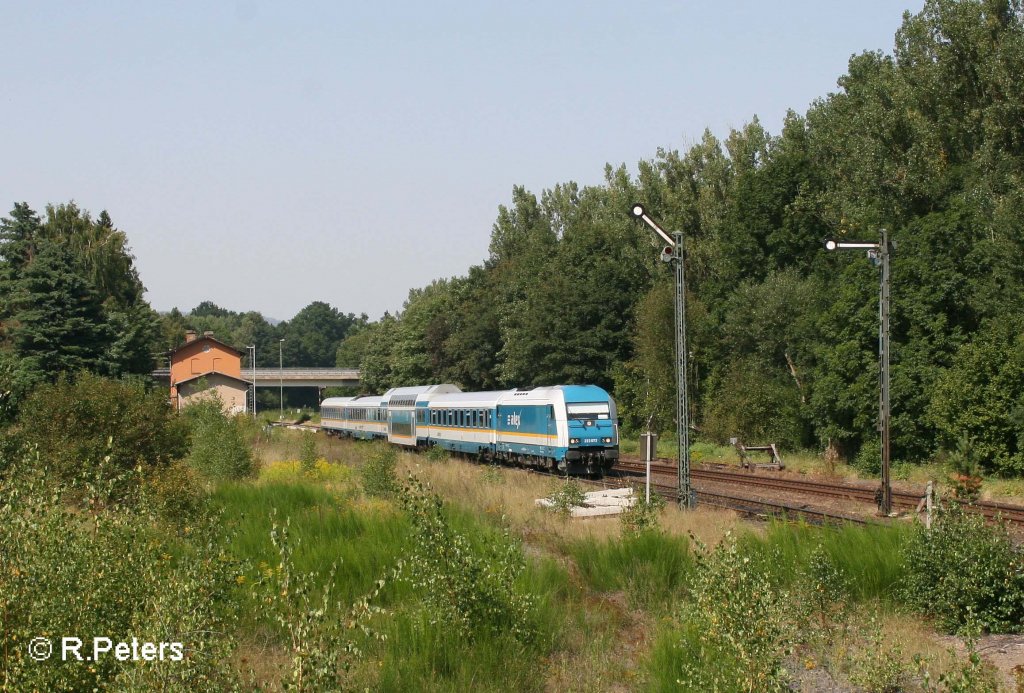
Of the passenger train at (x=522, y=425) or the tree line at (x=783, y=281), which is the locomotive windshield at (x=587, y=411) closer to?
the passenger train at (x=522, y=425)

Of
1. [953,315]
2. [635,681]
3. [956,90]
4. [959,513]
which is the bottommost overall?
[635,681]

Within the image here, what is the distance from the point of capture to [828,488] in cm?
2814

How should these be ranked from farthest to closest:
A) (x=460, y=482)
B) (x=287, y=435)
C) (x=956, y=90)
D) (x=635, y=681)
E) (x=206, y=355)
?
(x=206, y=355) → (x=287, y=435) → (x=956, y=90) → (x=460, y=482) → (x=635, y=681)

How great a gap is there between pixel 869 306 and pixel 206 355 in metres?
68.1

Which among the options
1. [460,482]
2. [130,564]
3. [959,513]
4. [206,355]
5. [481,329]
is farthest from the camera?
[206,355]

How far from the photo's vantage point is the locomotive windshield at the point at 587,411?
32.2m

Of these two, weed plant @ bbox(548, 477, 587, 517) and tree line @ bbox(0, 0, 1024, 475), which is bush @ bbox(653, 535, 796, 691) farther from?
tree line @ bbox(0, 0, 1024, 475)

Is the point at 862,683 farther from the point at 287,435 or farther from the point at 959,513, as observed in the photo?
the point at 287,435

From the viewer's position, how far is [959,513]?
12930 millimetres

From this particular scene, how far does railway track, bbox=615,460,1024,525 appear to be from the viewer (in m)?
22.6

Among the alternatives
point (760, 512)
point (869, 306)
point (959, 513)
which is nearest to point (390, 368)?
point (869, 306)
